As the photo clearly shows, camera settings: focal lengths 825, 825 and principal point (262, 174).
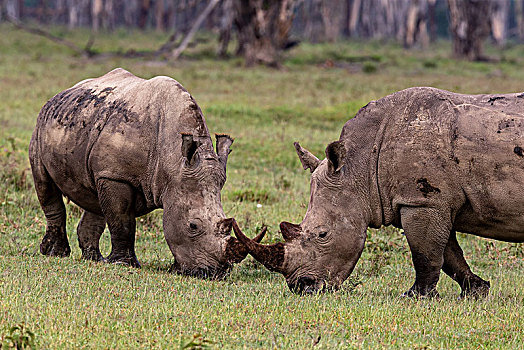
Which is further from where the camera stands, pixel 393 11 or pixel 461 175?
pixel 393 11

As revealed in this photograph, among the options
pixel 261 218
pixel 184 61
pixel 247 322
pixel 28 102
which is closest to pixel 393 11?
pixel 184 61

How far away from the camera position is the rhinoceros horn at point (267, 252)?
6699 millimetres

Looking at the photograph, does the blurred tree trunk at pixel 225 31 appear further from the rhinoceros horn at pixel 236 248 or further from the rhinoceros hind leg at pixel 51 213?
the rhinoceros horn at pixel 236 248

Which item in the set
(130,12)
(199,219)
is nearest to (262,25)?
(199,219)

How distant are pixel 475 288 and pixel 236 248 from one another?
216 cm

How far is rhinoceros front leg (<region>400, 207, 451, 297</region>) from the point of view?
6.62 m

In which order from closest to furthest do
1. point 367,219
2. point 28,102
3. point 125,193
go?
1. point 367,219
2. point 125,193
3. point 28,102

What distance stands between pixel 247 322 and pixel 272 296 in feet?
3.40

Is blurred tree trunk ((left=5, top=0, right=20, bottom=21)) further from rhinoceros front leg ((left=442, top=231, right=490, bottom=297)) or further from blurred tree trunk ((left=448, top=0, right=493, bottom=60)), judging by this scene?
rhinoceros front leg ((left=442, top=231, right=490, bottom=297))

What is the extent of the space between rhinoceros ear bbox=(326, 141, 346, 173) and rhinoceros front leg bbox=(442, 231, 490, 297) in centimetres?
126

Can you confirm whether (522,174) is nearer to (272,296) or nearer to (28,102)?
(272,296)

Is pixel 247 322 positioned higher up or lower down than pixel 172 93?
lower down

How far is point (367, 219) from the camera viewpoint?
694 centimetres

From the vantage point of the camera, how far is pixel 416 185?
21.7 feet
